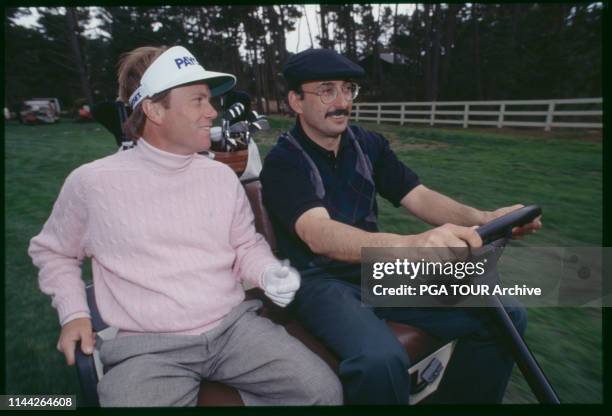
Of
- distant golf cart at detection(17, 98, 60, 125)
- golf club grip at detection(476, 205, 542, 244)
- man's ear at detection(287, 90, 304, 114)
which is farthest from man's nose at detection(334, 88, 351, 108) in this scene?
distant golf cart at detection(17, 98, 60, 125)

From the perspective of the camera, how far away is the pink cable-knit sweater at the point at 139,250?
5.28 feet

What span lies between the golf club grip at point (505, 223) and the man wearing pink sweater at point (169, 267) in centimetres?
75

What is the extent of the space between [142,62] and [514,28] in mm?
27543

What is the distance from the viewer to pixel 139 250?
163cm

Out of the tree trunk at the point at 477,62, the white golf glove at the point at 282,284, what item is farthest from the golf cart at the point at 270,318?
the tree trunk at the point at 477,62

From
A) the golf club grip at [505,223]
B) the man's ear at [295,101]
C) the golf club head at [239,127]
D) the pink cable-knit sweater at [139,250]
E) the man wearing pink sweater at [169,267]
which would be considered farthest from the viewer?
the golf club head at [239,127]

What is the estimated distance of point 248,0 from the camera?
2.07 metres

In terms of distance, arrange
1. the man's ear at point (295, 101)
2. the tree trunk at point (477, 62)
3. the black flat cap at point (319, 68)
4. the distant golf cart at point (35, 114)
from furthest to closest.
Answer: the distant golf cart at point (35, 114), the tree trunk at point (477, 62), the man's ear at point (295, 101), the black flat cap at point (319, 68)

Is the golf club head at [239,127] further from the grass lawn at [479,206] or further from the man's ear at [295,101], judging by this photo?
the grass lawn at [479,206]

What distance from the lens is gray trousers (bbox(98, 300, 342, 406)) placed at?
1.40 metres

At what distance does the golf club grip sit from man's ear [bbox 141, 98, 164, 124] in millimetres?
1394

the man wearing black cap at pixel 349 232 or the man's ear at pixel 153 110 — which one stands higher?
the man's ear at pixel 153 110

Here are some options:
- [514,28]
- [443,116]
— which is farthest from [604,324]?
[514,28]

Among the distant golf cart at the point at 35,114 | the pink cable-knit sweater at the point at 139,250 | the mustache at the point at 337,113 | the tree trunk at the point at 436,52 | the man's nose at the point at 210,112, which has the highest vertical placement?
the tree trunk at the point at 436,52
